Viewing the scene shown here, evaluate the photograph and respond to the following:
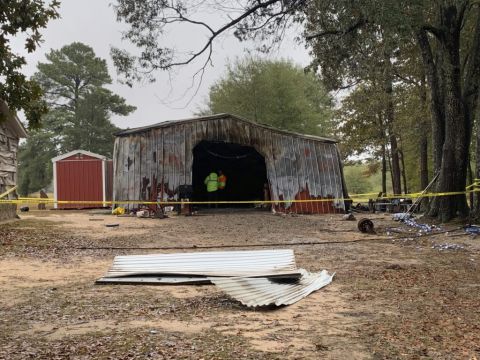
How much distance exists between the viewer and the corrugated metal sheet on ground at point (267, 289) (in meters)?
6.06

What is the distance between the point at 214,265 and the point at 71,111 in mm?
40333

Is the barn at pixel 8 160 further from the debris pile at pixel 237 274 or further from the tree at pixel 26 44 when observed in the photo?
the tree at pixel 26 44

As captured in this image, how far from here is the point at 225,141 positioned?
21703 mm

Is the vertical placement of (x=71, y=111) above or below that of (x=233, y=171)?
above

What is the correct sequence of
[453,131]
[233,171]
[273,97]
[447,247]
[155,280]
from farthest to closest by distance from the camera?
[273,97]
[233,171]
[453,131]
[447,247]
[155,280]

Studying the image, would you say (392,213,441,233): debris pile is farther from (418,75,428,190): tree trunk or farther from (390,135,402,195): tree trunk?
(390,135,402,195): tree trunk

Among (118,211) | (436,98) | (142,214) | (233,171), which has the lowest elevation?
(142,214)

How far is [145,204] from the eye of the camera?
2002cm

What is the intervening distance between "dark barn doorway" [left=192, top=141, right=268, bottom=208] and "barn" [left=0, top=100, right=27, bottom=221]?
412 inches

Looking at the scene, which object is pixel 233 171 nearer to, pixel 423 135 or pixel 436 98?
pixel 423 135

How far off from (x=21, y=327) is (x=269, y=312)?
2755 mm

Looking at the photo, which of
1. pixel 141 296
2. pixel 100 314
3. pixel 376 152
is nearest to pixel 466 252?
pixel 141 296

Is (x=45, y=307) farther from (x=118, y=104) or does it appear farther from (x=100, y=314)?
(x=118, y=104)

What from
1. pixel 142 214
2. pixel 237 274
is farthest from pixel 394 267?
pixel 142 214
